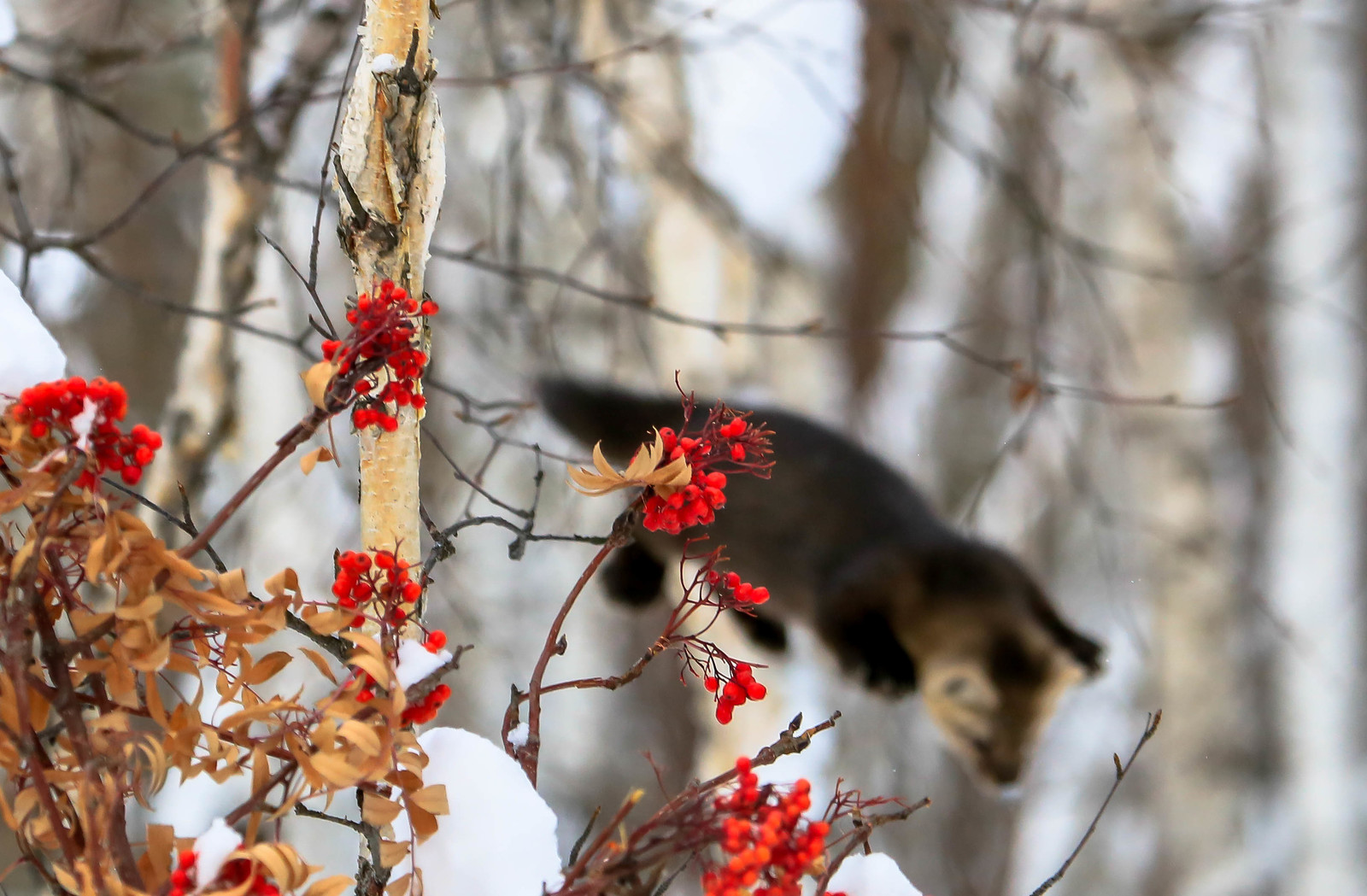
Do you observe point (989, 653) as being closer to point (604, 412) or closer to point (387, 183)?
point (604, 412)

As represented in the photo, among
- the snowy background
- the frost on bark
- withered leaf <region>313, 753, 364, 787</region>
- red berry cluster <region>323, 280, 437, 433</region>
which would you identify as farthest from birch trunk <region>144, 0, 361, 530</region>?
withered leaf <region>313, 753, 364, 787</region>

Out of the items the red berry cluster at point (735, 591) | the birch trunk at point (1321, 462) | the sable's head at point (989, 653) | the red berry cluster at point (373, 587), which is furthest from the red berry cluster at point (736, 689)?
the birch trunk at point (1321, 462)

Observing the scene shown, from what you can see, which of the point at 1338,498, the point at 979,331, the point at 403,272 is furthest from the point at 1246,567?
the point at 403,272

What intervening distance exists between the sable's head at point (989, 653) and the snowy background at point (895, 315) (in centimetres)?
19

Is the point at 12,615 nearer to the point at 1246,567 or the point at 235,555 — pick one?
the point at 235,555

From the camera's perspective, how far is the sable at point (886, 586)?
1.56 m

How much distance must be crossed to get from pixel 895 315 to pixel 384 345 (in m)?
2.42

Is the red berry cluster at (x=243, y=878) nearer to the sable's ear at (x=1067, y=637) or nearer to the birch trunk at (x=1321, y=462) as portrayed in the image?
the sable's ear at (x=1067, y=637)

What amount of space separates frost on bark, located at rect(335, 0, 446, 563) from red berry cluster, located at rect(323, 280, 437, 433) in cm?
9

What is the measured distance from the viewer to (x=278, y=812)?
0.31 meters

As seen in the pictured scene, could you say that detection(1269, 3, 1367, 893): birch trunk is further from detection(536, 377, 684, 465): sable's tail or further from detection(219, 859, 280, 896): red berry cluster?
→ detection(219, 859, 280, 896): red berry cluster

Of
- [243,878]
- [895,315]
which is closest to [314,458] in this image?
[243,878]

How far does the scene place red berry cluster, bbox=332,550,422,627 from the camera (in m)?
0.36

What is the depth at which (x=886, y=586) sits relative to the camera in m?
1.56
